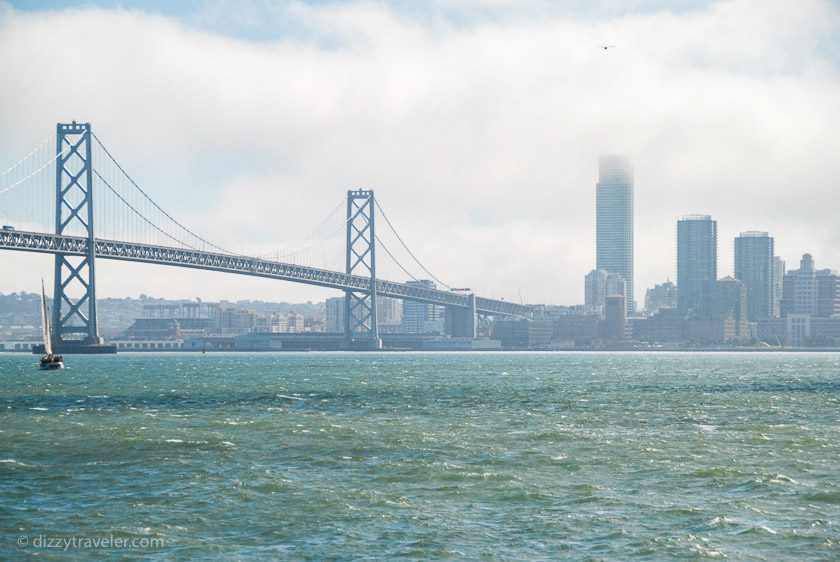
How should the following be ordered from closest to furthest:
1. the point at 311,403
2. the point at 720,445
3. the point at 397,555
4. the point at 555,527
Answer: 1. the point at 397,555
2. the point at 555,527
3. the point at 720,445
4. the point at 311,403

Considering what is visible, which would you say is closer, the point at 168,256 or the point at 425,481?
the point at 425,481

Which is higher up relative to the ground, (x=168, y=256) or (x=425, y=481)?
(x=168, y=256)

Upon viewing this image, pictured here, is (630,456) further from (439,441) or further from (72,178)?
(72,178)

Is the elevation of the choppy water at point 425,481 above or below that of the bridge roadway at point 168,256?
below

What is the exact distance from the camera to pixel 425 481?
93.8ft

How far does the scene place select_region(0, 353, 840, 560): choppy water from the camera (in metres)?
22.0

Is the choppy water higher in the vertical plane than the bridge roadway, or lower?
lower

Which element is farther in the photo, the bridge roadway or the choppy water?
the bridge roadway

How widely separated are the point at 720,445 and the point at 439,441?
7.90 meters

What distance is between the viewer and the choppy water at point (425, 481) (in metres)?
22.0

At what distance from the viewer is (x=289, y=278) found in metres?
158

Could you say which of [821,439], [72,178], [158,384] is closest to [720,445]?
[821,439]

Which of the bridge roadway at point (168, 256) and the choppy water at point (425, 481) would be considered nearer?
the choppy water at point (425, 481)

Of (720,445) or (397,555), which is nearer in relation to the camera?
(397,555)
